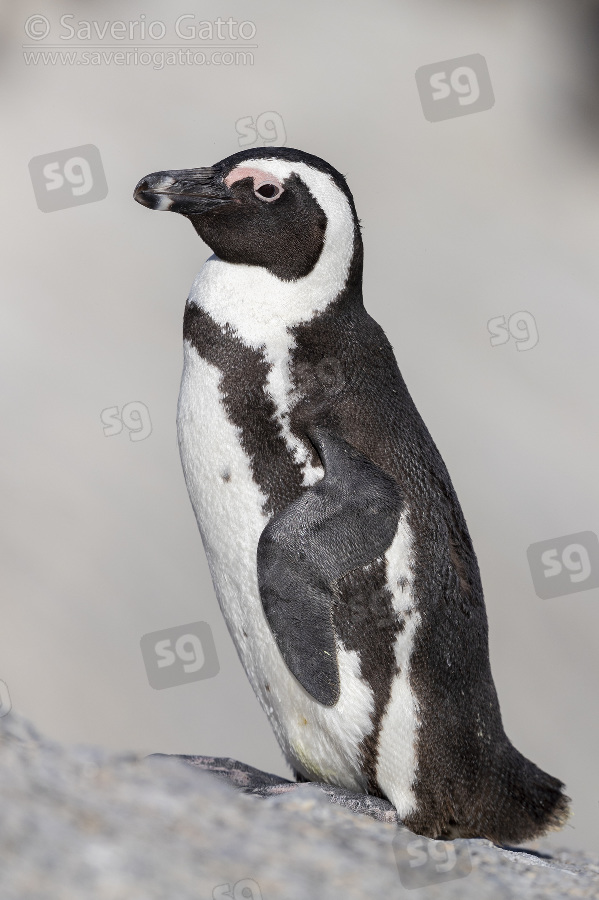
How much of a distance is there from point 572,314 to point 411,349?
1.48 meters

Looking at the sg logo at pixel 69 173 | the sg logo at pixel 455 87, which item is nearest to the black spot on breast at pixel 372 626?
the sg logo at pixel 69 173

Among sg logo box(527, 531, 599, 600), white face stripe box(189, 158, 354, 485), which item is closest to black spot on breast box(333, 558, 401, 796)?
white face stripe box(189, 158, 354, 485)

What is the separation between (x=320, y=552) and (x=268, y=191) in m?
0.78

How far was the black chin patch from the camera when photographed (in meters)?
2.18

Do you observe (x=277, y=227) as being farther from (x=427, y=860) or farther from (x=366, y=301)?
(x=366, y=301)

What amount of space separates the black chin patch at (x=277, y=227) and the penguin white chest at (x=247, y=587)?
26cm

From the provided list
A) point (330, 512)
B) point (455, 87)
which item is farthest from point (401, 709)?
point (455, 87)

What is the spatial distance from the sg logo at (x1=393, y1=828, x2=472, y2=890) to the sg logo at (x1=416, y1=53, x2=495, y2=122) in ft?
14.2

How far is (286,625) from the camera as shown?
6.60ft

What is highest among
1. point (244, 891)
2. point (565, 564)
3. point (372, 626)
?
point (372, 626)

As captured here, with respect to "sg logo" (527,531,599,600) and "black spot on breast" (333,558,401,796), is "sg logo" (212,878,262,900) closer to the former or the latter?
"black spot on breast" (333,558,401,796)

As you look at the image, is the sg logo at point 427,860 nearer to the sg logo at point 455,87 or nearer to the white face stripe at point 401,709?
the white face stripe at point 401,709

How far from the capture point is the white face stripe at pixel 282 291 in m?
2.17

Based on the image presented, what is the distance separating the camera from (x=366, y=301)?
7449mm
